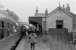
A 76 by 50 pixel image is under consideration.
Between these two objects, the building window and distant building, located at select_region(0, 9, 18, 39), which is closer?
distant building, located at select_region(0, 9, 18, 39)

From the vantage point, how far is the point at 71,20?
94.3ft

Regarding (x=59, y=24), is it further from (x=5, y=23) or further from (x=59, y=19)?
(x=5, y=23)

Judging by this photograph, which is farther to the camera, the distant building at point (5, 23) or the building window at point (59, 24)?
the building window at point (59, 24)

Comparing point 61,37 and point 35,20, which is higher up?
point 35,20

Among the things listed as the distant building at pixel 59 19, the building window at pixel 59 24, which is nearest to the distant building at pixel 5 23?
the distant building at pixel 59 19

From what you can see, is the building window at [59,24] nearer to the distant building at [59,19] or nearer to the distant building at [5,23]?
the distant building at [59,19]

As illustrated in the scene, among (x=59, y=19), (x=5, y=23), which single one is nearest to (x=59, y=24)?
(x=59, y=19)

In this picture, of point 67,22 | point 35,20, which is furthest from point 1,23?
point 35,20

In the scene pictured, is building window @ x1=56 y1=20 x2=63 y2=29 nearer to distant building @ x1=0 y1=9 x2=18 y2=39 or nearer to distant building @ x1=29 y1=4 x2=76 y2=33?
distant building @ x1=29 y1=4 x2=76 y2=33

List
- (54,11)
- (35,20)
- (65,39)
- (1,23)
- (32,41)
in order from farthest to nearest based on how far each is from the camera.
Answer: (35,20) < (54,11) < (65,39) < (1,23) < (32,41)

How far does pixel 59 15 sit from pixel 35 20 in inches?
273

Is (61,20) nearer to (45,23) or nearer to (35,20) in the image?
(45,23)

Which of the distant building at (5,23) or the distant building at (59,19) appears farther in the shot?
the distant building at (59,19)

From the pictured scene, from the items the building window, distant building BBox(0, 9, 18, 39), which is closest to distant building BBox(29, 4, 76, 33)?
the building window
